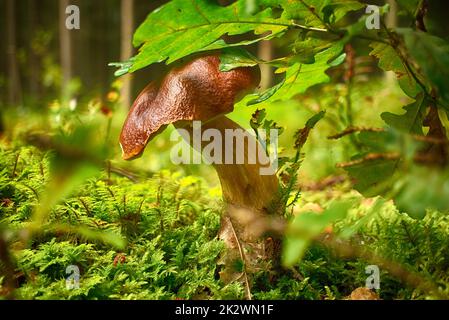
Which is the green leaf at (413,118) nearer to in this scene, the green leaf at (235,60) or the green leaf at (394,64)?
the green leaf at (394,64)

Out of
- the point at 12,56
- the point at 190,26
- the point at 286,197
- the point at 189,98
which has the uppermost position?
the point at 12,56

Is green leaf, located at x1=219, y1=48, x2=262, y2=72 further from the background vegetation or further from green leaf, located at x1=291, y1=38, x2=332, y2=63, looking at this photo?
green leaf, located at x1=291, y1=38, x2=332, y2=63

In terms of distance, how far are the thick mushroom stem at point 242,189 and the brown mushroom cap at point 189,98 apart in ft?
0.55

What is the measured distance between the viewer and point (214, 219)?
1.85m

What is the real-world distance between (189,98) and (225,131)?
306 mm

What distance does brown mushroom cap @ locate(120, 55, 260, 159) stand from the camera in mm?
1375

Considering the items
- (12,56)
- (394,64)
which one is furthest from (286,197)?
(12,56)

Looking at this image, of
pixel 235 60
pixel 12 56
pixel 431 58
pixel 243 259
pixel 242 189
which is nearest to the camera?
pixel 431 58

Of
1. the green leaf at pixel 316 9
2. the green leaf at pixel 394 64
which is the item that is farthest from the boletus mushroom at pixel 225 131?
the green leaf at pixel 394 64

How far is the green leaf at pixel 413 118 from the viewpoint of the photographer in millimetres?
1456

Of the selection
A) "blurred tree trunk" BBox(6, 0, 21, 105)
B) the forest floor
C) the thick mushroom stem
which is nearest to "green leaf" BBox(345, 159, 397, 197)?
the forest floor

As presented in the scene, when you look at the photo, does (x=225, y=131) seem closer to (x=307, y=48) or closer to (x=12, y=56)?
(x=307, y=48)

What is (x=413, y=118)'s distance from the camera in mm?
1479
